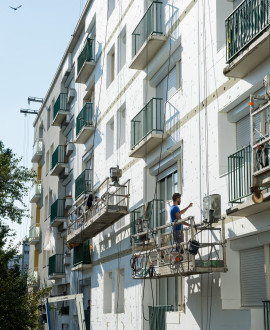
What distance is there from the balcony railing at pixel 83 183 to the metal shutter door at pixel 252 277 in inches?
587

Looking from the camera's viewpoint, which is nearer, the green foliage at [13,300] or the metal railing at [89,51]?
the green foliage at [13,300]

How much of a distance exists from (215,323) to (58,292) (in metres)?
22.6

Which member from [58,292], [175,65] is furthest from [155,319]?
[58,292]

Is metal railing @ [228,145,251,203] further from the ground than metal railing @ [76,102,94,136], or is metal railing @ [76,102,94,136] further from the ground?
metal railing @ [76,102,94,136]

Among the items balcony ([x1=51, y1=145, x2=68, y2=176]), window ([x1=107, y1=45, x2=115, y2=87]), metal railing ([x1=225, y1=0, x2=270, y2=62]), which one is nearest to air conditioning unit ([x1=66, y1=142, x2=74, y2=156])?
balcony ([x1=51, y1=145, x2=68, y2=176])

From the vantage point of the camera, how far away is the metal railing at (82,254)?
28203 millimetres

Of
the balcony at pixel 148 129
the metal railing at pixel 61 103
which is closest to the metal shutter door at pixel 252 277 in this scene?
the balcony at pixel 148 129

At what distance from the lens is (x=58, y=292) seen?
121 ft

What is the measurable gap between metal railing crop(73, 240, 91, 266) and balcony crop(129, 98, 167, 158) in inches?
327

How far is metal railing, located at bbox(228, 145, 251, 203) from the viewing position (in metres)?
13.9

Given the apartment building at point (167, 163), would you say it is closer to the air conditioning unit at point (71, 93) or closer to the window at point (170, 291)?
the window at point (170, 291)

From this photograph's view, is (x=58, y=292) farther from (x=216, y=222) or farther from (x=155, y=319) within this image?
(x=216, y=222)

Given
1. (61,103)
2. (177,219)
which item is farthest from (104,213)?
(61,103)

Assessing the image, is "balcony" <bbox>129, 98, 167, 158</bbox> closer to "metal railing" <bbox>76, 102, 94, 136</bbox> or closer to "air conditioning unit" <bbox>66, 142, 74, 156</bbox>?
"metal railing" <bbox>76, 102, 94, 136</bbox>
